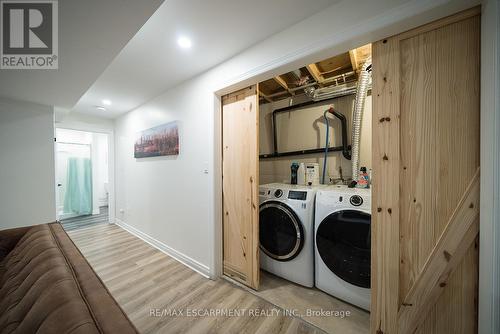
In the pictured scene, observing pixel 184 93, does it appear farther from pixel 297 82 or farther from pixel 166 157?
pixel 297 82

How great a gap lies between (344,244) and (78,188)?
237 inches

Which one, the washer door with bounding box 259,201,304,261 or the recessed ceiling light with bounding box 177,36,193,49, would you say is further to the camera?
the washer door with bounding box 259,201,304,261

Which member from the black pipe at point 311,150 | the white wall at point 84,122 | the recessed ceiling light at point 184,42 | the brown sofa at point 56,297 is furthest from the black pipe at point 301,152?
the white wall at point 84,122

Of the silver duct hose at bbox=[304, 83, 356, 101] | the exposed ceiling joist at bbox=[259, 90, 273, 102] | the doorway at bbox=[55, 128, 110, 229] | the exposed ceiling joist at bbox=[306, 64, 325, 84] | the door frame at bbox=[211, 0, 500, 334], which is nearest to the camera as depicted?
the door frame at bbox=[211, 0, 500, 334]

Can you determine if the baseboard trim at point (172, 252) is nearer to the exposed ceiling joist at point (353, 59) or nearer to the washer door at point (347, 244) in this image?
the washer door at point (347, 244)

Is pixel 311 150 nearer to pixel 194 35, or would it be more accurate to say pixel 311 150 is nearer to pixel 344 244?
pixel 344 244

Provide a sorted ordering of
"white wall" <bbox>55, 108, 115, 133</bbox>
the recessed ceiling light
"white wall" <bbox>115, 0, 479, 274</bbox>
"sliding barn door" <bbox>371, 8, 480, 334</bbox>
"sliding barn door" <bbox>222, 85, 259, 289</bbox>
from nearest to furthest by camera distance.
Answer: "sliding barn door" <bbox>371, 8, 480, 334</bbox> < "white wall" <bbox>115, 0, 479, 274</bbox> < the recessed ceiling light < "sliding barn door" <bbox>222, 85, 259, 289</bbox> < "white wall" <bbox>55, 108, 115, 133</bbox>

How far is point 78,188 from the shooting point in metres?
4.48

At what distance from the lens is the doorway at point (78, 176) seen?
14.4 feet

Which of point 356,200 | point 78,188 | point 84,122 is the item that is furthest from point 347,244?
point 78,188

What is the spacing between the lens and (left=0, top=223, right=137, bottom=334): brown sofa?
528 millimetres

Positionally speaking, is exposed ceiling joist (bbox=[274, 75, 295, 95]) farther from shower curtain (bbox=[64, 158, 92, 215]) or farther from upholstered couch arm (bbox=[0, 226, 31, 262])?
shower curtain (bbox=[64, 158, 92, 215])

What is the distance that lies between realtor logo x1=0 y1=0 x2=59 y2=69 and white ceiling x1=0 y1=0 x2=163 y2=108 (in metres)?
0.04

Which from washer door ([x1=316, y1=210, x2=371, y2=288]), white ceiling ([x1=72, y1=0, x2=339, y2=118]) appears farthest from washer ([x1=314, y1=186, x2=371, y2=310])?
white ceiling ([x1=72, y1=0, x2=339, y2=118])
